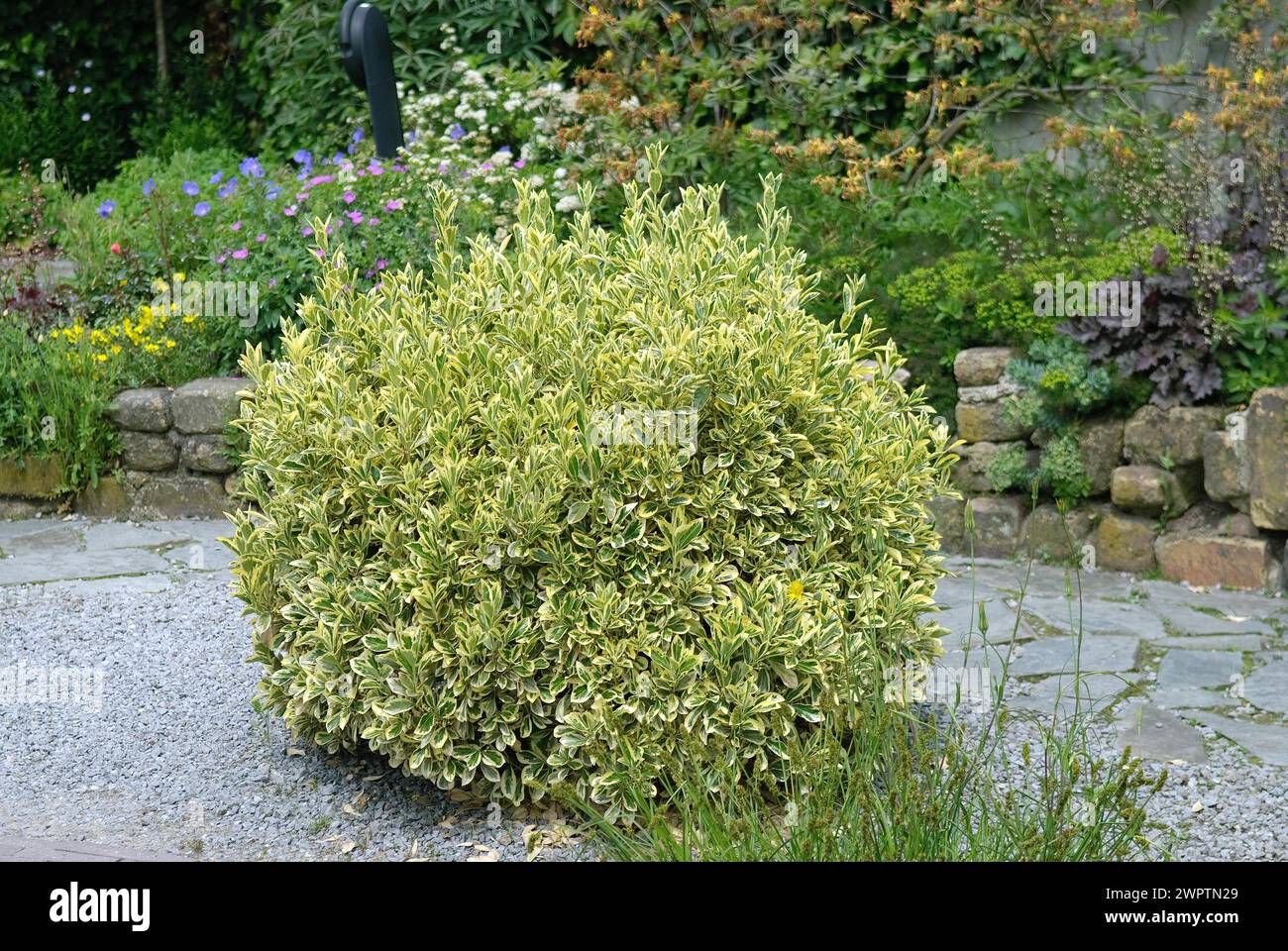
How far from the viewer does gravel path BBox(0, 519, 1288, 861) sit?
339 cm

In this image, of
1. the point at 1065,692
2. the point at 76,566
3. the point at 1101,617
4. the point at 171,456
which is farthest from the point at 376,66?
the point at 1065,692

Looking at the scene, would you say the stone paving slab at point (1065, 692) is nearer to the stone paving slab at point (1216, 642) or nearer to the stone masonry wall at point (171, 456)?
the stone paving slab at point (1216, 642)

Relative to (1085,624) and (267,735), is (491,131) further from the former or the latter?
(267,735)

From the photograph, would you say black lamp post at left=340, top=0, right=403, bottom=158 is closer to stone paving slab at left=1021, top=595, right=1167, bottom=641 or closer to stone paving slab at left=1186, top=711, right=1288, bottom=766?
stone paving slab at left=1021, top=595, right=1167, bottom=641

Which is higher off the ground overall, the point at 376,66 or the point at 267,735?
the point at 376,66

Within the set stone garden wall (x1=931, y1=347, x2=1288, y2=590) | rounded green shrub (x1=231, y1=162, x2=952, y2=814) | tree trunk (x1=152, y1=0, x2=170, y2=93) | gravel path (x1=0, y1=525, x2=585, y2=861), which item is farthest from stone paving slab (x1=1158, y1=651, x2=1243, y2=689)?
tree trunk (x1=152, y1=0, x2=170, y2=93)

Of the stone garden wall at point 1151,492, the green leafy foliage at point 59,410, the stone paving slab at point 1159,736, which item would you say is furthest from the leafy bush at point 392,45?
the stone paving slab at point 1159,736

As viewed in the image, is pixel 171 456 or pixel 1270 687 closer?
pixel 1270 687

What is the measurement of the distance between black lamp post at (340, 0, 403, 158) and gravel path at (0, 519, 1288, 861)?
2652mm

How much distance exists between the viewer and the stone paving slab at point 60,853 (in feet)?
9.56

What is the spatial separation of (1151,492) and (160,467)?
171 inches

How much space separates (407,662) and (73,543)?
3.31 metres

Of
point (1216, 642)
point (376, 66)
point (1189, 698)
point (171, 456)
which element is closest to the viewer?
point (1189, 698)

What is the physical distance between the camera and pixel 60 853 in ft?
9.70
